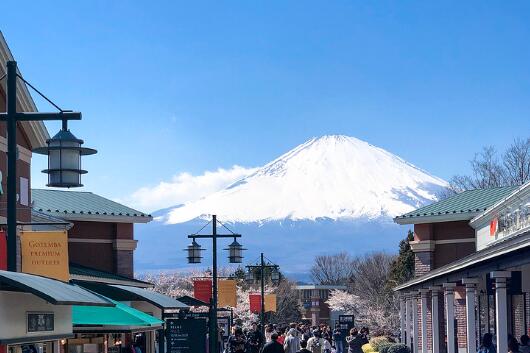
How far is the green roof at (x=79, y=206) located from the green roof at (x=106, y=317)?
2287cm

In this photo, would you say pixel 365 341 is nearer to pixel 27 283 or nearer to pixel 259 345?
pixel 259 345

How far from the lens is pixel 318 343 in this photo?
1626 inches

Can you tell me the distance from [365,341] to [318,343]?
186cm

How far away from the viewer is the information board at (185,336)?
28.1 meters

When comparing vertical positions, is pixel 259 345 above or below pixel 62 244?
below

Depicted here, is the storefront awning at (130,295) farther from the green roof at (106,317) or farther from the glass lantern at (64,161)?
the glass lantern at (64,161)

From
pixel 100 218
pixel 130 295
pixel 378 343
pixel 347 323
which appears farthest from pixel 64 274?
pixel 347 323

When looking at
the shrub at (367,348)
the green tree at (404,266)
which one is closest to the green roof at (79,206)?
the shrub at (367,348)

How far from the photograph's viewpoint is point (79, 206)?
46219 mm

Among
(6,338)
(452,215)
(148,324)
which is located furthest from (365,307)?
(6,338)

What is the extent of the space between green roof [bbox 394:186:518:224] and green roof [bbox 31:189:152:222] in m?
11.5

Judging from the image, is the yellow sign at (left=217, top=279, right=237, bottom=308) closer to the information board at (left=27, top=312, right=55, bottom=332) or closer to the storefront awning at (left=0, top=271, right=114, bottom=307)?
the information board at (left=27, top=312, right=55, bottom=332)

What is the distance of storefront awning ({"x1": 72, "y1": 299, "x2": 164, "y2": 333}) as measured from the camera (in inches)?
765

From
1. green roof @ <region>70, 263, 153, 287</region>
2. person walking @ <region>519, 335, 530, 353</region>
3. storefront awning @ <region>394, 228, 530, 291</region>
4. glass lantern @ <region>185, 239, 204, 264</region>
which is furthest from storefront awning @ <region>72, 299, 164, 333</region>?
glass lantern @ <region>185, 239, 204, 264</region>
